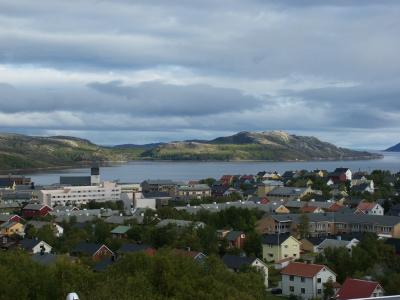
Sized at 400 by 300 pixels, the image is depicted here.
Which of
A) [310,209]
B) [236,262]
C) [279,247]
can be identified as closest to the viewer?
[236,262]

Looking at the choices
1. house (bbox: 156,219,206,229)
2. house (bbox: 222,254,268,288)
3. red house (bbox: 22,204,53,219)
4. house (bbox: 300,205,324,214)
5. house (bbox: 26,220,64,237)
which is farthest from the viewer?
red house (bbox: 22,204,53,219)

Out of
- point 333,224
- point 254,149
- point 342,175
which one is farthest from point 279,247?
point 254,149

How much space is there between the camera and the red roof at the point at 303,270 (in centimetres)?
1431

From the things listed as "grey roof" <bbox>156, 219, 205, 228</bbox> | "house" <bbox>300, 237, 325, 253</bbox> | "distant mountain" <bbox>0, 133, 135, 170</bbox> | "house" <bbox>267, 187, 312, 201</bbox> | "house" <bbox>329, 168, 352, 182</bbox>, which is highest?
"distant mountain" <bbox>0, 133, 135, 170</bbox>

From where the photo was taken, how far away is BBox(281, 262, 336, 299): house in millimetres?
14273

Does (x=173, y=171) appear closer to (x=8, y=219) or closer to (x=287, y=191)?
(x=287, y=191)

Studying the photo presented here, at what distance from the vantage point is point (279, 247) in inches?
729

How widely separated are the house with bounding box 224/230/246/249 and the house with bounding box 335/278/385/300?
7125 mm

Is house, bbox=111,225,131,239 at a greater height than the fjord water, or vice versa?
the fjord water

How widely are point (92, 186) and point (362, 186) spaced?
17.1 meters

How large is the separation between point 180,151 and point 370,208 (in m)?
102

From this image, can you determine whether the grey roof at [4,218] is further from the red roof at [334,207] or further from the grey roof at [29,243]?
the red roof at [334,207]

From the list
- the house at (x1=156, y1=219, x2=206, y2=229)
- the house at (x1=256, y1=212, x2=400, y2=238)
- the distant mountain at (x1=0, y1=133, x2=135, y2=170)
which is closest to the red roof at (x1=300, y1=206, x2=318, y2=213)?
the house at (x1=256, y1=212, x2=400, y2=238)

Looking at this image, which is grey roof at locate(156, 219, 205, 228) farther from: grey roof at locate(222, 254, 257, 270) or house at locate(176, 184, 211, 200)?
house at locate(176, 184, 211, 200)
